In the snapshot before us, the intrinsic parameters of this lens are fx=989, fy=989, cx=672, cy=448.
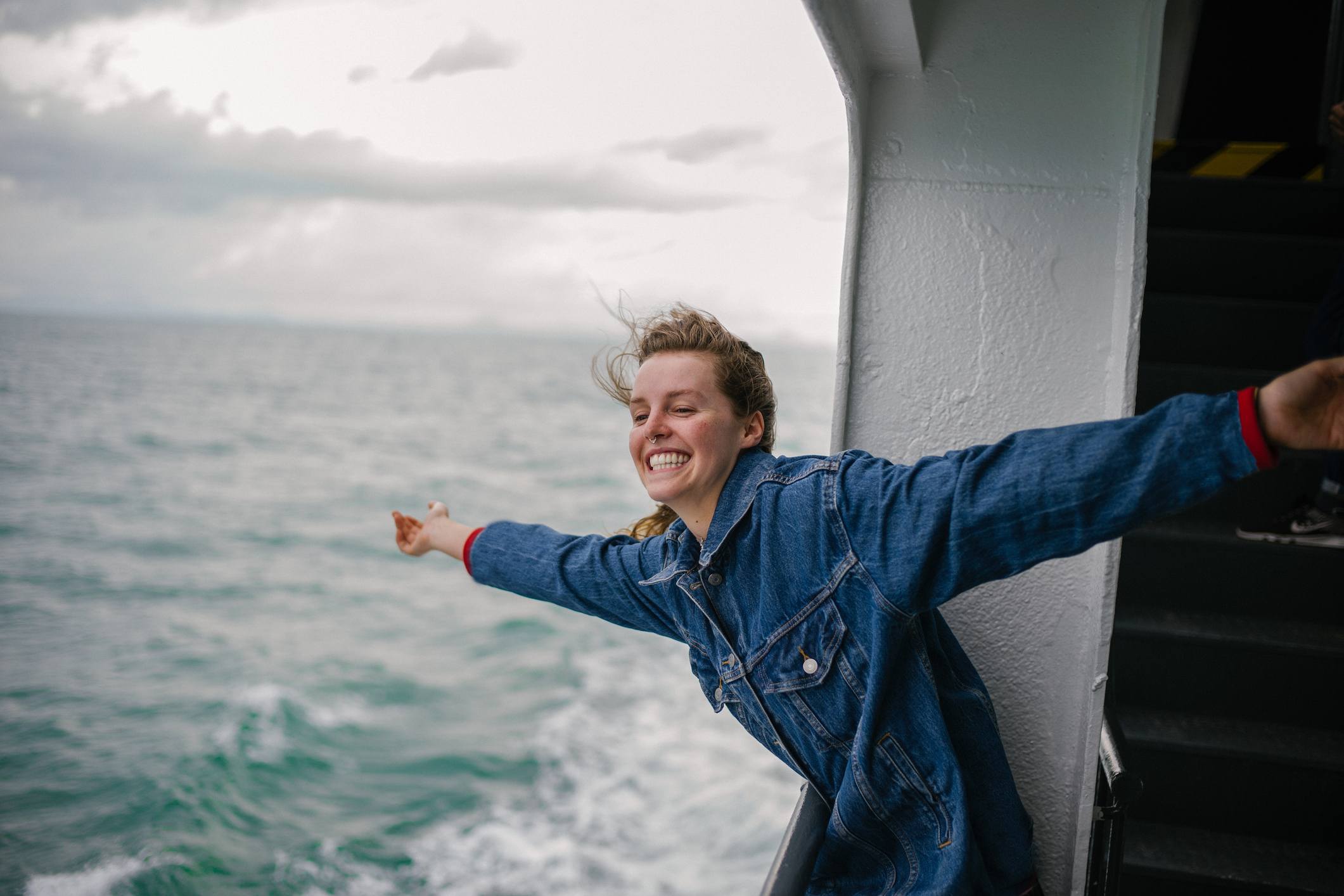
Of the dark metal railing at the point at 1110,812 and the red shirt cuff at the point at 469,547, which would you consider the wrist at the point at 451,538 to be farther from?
the dark metal railing at the point at 1110,812

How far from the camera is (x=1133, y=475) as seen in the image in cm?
95

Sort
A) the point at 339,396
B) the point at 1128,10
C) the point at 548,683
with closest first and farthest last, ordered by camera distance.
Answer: the point at 1128,10, the point at 548,683, the point at 339,396

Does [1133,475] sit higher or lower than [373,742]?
higher

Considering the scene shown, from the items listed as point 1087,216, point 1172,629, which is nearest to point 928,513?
point 1087,216

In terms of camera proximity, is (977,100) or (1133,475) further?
(977,100)

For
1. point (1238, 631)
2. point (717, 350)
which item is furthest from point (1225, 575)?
point (717, 350)

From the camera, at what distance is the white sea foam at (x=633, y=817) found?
9.53 meters

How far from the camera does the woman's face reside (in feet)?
4.80

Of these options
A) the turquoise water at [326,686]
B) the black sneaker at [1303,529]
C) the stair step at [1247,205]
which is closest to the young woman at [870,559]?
the turquoise water at [326,686]

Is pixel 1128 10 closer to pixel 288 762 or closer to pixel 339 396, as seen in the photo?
pixel 288 762

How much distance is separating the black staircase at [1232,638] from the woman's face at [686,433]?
53.1 inches

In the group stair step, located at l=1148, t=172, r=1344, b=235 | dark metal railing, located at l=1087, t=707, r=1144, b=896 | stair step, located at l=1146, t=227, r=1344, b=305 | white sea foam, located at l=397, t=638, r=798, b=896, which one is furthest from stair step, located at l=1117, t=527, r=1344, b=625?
white sea foam, located at l=397, t=638, r=798, b=896

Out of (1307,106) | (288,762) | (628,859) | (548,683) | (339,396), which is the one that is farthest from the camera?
(339,396)

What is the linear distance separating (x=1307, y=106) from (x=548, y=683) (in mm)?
11551
